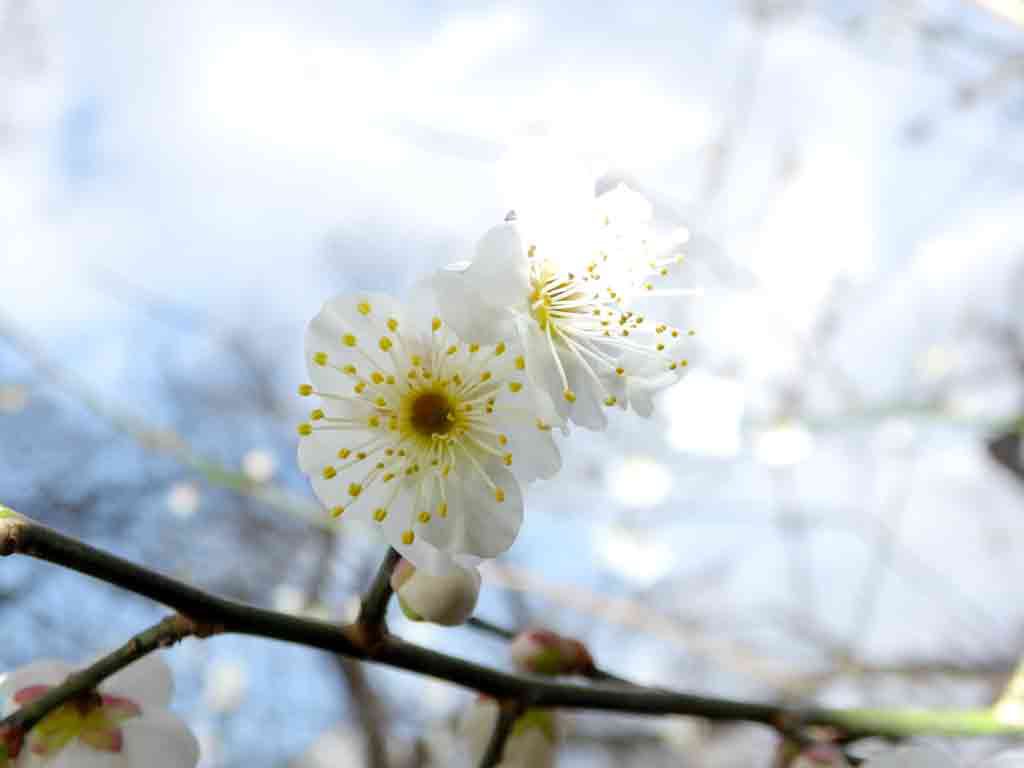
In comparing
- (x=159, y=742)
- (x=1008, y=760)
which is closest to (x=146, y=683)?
(x=159, y=742)

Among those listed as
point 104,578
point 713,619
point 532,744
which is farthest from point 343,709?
point 104,578

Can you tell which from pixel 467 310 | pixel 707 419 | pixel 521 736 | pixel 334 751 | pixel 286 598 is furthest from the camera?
pixel 334 751

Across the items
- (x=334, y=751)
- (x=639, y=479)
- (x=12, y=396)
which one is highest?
(x=639, y=479)

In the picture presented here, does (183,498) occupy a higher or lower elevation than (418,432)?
higher

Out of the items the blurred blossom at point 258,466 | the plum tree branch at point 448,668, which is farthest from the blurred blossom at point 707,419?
the plum tree branch at point 448,668

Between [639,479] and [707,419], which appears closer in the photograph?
[707,419]

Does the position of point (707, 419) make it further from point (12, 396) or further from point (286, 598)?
point (12, 396)
